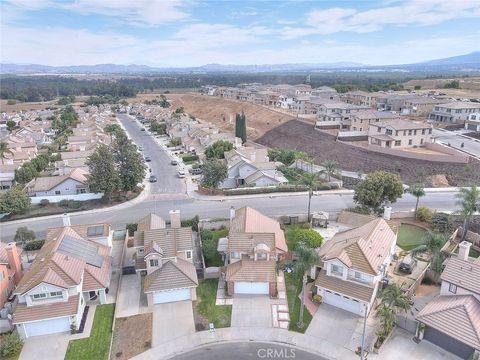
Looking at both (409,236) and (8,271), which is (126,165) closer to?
(8,271)

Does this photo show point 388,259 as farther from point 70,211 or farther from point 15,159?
point 15,159

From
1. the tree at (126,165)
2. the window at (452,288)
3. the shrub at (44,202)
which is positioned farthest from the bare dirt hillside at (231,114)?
the window at (452,288)

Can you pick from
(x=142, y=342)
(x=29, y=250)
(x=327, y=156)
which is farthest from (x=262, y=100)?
(x=142, y=342)

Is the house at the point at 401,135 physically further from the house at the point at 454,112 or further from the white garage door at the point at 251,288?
the white garage door at the point at 251,288

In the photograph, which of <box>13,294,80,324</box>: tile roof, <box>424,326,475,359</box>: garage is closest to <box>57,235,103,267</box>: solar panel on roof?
<box>13,294,80,324</box>: tile roof

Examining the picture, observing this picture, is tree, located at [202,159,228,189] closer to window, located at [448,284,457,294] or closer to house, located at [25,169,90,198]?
house, located at [25,169,90,198]

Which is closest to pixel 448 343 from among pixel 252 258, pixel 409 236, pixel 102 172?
pixel 252 258

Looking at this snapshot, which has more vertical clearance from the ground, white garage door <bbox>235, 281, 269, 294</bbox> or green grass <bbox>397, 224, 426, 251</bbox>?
white garage door <bbox>235, 281, 269, 294</bbox>
